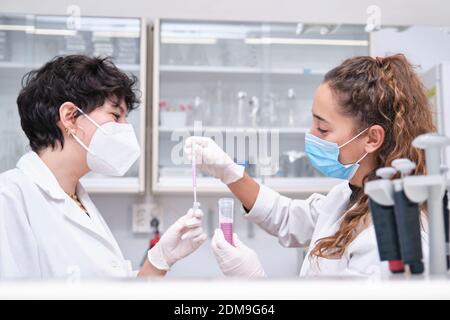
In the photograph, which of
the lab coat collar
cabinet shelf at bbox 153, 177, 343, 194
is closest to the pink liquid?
the lab coat collar

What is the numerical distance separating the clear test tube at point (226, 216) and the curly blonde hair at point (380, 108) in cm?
23

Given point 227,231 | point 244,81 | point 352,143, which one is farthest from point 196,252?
point 352,143

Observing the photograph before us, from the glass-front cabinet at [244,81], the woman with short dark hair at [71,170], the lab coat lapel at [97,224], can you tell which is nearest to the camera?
the woman with short dark hair at [71,170]

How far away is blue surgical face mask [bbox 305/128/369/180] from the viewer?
126 cm

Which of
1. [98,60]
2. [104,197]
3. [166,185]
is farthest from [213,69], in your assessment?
[98,60]

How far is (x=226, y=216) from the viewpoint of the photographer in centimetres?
121

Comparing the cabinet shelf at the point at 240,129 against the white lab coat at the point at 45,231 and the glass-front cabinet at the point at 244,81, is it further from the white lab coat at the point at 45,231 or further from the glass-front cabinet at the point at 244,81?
the white lab coat at the point at 45,231

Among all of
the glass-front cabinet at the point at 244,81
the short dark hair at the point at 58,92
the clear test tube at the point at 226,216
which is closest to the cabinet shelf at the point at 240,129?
the glass-front cabinet at the point at 244,81

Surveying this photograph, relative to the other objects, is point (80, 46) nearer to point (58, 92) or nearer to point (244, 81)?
point (244, 81)

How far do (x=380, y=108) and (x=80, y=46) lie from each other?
1655 mm

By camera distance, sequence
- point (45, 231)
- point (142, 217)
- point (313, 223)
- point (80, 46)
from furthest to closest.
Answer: point (142, 217) → point (80, 46) → point (313, 223) → point (45, 231)

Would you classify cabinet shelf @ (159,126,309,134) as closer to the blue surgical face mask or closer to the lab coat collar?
the blue surgical face mask

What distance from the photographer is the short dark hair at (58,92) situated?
1308 millimetres
